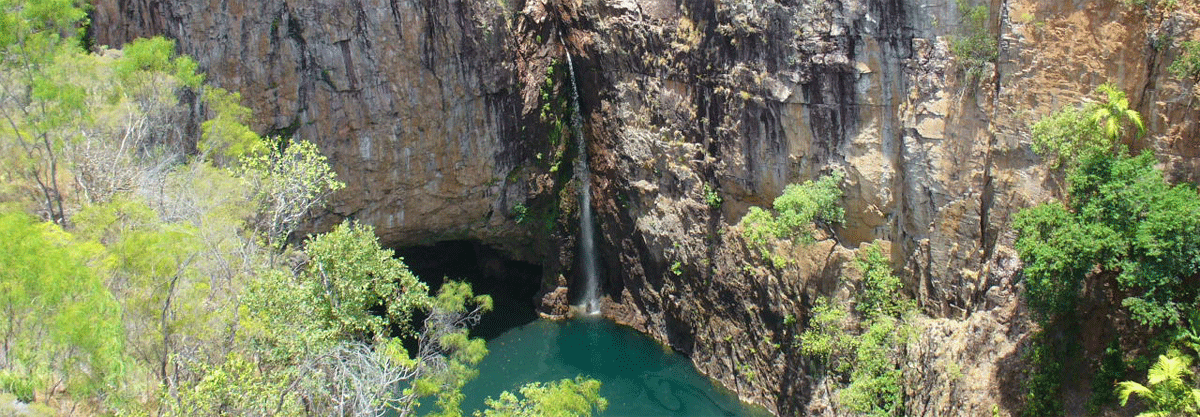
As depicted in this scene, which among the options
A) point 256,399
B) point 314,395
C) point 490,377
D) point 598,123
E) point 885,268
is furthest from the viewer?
point 598,123

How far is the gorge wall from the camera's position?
1450 cm

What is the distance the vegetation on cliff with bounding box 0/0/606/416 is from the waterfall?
26.3 feet

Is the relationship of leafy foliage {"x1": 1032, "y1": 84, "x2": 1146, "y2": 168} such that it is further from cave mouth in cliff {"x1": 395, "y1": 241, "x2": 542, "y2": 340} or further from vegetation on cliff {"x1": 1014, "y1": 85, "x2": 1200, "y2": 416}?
cave mouth in cliff {"x1": 395, "y1": 241, "x2": 542, "y2": 340}

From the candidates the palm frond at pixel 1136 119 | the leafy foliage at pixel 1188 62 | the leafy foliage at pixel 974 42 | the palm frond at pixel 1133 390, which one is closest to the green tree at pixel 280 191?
the leafy foliage at pixel 974 42

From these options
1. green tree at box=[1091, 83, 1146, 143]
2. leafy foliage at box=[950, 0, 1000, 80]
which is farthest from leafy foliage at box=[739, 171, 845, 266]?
green tree at box=[1091, 83, 1146, 143]

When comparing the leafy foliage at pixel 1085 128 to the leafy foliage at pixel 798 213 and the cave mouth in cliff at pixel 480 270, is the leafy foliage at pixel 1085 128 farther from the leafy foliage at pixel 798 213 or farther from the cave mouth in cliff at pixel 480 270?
the cave mouth in cliff at pixel 480 270

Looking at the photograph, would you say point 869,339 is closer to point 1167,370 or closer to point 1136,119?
point 1167,370

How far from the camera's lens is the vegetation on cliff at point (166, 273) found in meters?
10.2

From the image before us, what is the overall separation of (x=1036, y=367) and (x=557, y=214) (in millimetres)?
14792

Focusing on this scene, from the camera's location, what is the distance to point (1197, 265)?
38.7 ft

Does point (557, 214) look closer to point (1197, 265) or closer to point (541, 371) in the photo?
point (541, 371)

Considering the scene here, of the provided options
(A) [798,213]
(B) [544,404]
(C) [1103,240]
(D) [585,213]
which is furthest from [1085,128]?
(D) [585,213]

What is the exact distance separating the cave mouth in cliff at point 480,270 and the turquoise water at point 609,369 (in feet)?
7.27

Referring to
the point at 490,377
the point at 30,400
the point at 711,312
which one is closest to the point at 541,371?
the point at 490,377
